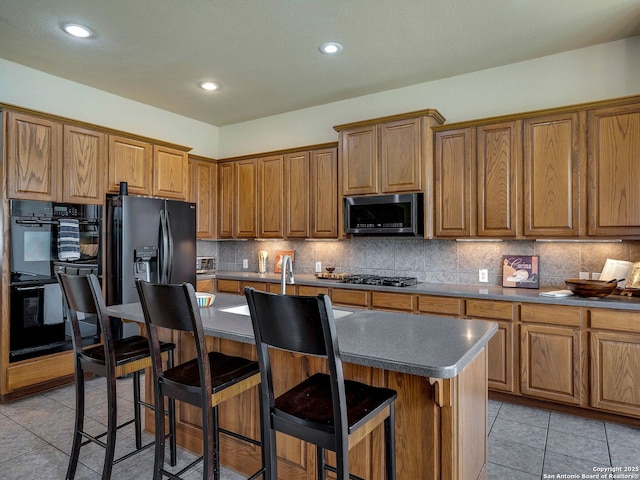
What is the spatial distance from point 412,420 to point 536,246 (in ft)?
8.35

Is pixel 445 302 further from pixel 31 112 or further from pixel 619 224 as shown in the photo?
pixel 31 112

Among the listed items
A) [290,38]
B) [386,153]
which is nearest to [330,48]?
[290,38]

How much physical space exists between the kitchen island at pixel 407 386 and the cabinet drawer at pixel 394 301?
1369 mm

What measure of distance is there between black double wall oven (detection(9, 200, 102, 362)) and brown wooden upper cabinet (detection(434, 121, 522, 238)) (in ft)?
10.6

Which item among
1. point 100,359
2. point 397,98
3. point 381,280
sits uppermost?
point 397,98

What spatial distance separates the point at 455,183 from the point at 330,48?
1586 millimetres

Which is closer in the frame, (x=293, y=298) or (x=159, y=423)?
(x=293, y=298)

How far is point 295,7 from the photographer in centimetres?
274

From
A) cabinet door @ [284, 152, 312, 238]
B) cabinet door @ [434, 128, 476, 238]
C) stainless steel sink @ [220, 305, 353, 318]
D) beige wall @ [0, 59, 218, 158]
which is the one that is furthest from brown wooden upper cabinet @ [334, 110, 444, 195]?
beige wall @ [0, 59, 218, 158]

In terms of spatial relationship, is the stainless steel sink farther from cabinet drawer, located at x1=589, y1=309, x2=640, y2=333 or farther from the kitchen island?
cabinet drawer, located at x1=589, y1=309, x2=640, y2=333

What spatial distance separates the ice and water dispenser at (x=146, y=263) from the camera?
3.83 m

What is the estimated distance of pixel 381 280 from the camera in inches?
152

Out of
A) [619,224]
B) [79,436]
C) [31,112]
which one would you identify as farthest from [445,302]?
[31,112]

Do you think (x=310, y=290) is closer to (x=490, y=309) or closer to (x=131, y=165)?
(x=490, y=309)
